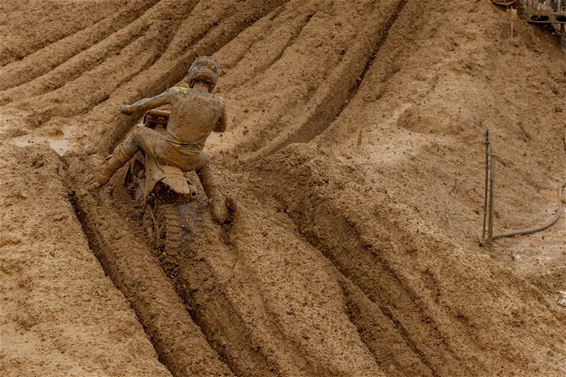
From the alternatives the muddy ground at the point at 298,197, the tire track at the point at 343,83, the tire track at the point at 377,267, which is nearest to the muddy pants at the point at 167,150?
the muddy ground at the point at 298,197

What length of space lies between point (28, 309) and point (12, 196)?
1.82m

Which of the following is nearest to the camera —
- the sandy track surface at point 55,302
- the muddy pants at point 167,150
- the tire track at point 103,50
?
the sandy track surface at point 55,302

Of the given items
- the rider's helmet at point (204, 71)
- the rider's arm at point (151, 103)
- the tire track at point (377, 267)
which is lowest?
the tire track at point (377, 267)

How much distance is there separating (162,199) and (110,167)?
785mm

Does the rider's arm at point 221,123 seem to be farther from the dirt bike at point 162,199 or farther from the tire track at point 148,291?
the tire track at point 148,291

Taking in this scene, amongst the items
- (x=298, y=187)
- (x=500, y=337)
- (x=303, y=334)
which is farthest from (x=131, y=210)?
(x=500, y=337)

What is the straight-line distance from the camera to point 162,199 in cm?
751

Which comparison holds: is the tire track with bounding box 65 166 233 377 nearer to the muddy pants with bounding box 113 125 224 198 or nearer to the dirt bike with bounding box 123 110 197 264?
the dirt bike with bounding box 123 110 197 264

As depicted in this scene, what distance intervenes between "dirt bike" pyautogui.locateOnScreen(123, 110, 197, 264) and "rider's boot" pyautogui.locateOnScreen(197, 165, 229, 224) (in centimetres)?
20

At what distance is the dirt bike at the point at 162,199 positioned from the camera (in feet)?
23.8

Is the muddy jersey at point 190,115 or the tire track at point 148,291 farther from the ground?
the muddy jersey at point 190,115

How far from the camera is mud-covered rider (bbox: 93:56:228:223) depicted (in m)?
7.33

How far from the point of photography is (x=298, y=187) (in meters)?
8.35

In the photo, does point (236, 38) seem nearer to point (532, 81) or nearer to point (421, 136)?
point (421, 136)
